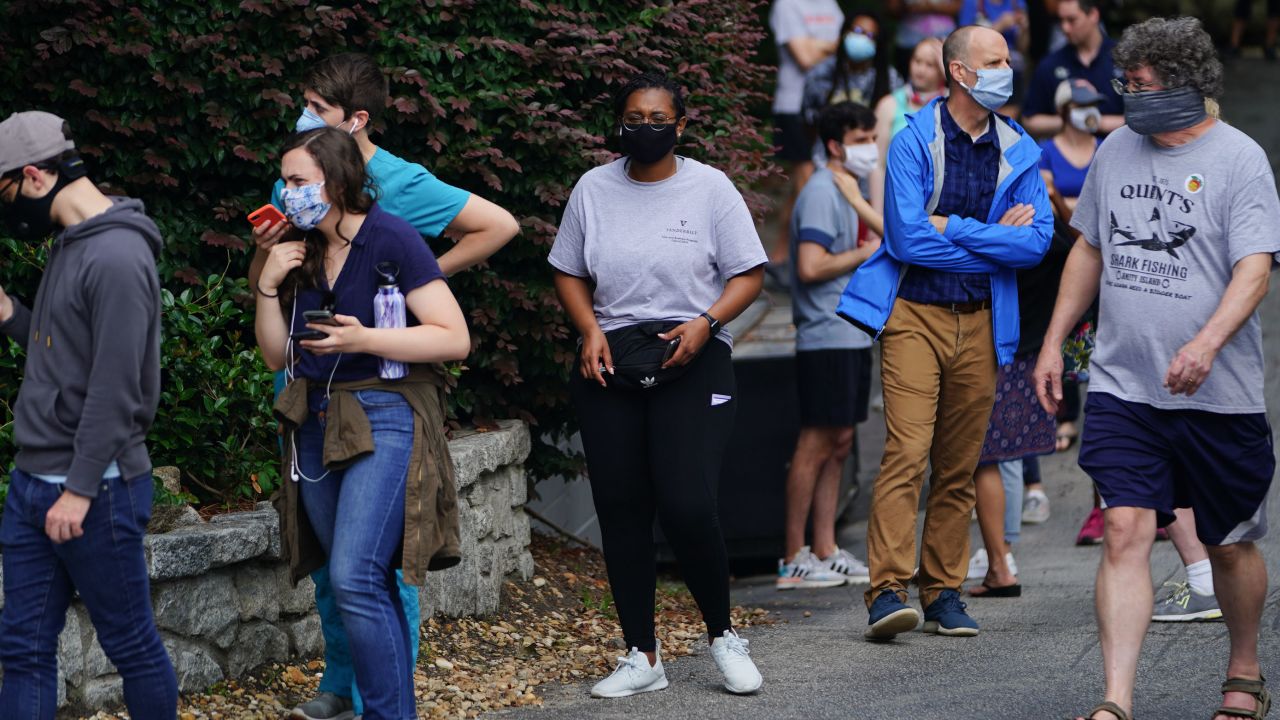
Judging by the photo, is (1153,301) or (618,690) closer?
(1153,301)

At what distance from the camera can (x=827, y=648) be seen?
226 inches

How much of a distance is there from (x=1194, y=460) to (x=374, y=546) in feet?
7.76

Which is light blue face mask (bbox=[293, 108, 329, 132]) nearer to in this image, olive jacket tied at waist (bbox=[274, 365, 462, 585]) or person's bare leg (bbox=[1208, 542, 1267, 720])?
olive jacket tied at waist (bbox=[274, 365, 462, 585])

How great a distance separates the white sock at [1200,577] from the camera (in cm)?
614

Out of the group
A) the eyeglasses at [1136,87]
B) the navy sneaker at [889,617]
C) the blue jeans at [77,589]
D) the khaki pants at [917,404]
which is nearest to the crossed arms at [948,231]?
the khaki pants at [917,404]

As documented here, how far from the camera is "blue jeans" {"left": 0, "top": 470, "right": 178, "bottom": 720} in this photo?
383 centimetres

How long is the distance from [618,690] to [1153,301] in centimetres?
205

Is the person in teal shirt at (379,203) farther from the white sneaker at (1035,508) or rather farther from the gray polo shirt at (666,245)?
the white sneaker at (1035,508)

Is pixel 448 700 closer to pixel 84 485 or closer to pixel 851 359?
pixel 84 485

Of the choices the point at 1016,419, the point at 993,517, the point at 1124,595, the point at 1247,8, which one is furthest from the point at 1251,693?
the point at 1247,8

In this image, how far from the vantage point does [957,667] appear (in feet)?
17.6

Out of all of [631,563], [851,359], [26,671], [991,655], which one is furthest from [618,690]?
[851,359]

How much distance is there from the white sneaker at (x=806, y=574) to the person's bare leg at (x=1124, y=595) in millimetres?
2805

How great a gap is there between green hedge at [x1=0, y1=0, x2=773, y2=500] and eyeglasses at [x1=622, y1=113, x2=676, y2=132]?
3.16 ft
